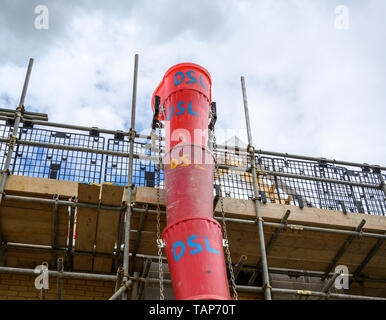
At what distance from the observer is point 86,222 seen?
7160mm

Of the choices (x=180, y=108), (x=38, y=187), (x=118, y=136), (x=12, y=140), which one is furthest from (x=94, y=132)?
(x=180, y=108)

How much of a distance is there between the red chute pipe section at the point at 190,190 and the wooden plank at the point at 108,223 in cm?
91

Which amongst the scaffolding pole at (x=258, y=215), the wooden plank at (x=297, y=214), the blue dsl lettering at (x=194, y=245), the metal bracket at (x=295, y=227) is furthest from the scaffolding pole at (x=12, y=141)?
the metal bracket at (x=295, y=227)

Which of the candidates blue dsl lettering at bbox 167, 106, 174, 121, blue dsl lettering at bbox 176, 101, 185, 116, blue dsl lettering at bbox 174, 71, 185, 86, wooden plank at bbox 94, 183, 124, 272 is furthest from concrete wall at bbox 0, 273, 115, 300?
blue dsl lettering at bbox 174, 71, 185, 86

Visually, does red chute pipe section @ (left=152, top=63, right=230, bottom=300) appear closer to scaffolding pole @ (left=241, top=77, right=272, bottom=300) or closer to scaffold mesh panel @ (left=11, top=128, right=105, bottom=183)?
scaffolding pole @ (left=241, top=77, right=272, bottom=300)

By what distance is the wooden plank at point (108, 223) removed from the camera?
6725 mm

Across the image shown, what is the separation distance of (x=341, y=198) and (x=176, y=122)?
15.2 feet

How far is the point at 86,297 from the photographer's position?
8.69 meters

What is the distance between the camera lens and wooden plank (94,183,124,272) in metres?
6.72

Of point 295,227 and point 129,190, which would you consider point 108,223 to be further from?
point 295,227

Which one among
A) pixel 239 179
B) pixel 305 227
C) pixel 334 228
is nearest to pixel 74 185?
pixel 239 179

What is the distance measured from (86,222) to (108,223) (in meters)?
0.37

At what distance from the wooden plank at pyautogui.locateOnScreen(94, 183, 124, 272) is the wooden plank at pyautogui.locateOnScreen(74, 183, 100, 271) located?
0.11 metres

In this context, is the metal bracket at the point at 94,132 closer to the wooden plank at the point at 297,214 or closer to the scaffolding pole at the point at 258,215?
the wooden plank at the point at 297,214
